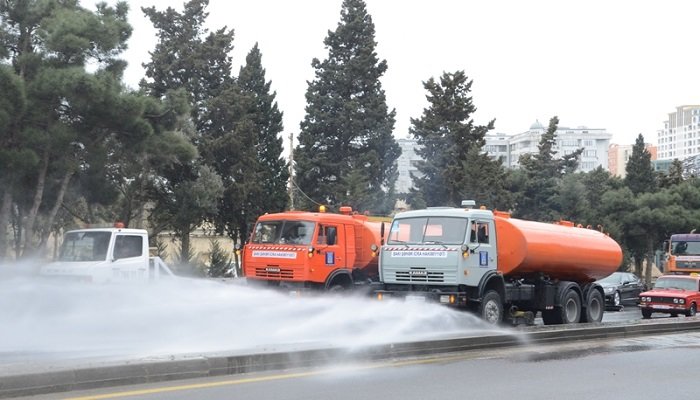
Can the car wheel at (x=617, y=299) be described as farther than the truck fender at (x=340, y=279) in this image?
Yes

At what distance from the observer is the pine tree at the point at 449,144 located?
42.1m

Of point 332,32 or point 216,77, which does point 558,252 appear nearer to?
point 216,77

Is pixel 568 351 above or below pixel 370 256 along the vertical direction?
below

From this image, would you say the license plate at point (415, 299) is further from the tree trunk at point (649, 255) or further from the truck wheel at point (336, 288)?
the tree trunk at point (649, 255)

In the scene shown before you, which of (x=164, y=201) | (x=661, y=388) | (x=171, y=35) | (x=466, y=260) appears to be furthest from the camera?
(x=171, y=35)

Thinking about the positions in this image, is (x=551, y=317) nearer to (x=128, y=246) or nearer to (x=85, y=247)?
(x=128, y=246)

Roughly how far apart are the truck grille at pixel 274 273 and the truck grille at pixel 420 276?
11.9 feet

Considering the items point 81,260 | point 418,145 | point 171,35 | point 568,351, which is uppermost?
point 171,35

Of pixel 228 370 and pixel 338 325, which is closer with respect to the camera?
pixel 228 370

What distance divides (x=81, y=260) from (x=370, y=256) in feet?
23.4

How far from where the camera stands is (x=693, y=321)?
783 inches

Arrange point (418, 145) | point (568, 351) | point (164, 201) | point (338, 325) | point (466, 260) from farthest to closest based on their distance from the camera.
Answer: point (418, 145) → point (164, 201) → point (466, 260) → point (338, 325) → point (568, 351)

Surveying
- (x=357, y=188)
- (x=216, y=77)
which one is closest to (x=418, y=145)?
(x=357, y=188)

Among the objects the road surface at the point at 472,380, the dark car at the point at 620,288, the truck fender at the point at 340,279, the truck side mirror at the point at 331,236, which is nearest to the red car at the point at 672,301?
the dark car at the point at 620,288
